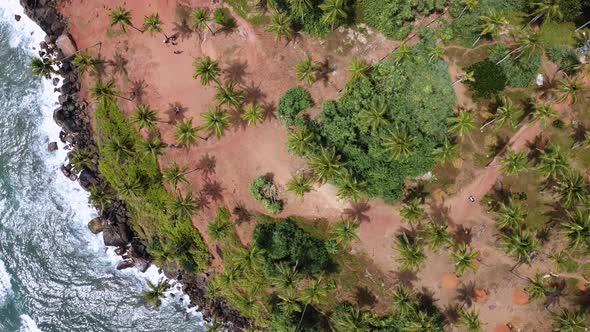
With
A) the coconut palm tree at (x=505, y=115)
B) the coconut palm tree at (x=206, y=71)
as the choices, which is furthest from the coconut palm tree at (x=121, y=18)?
the coconut palm tree at (x=505, y=115)

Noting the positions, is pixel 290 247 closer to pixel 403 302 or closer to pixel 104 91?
pixel 403 302

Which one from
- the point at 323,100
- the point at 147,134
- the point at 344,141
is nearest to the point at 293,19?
the point at 323,100

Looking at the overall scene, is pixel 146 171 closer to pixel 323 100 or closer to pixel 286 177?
pixel 286 177

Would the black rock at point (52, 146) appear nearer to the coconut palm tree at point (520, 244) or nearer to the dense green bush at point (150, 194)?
the dense green bush at point (150, 194)

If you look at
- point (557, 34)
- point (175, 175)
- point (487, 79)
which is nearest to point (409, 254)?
point (487, 79)

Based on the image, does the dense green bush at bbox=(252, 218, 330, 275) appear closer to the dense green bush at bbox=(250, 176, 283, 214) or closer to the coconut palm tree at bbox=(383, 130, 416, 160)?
the dense green bush at bbox=(250, 176, 283, 214)

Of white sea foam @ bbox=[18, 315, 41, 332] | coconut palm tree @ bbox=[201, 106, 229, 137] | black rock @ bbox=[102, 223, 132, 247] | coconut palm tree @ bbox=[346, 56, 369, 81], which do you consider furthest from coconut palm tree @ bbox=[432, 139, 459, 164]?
white sea foam @ bbox=[18, 315, 41, 332]
